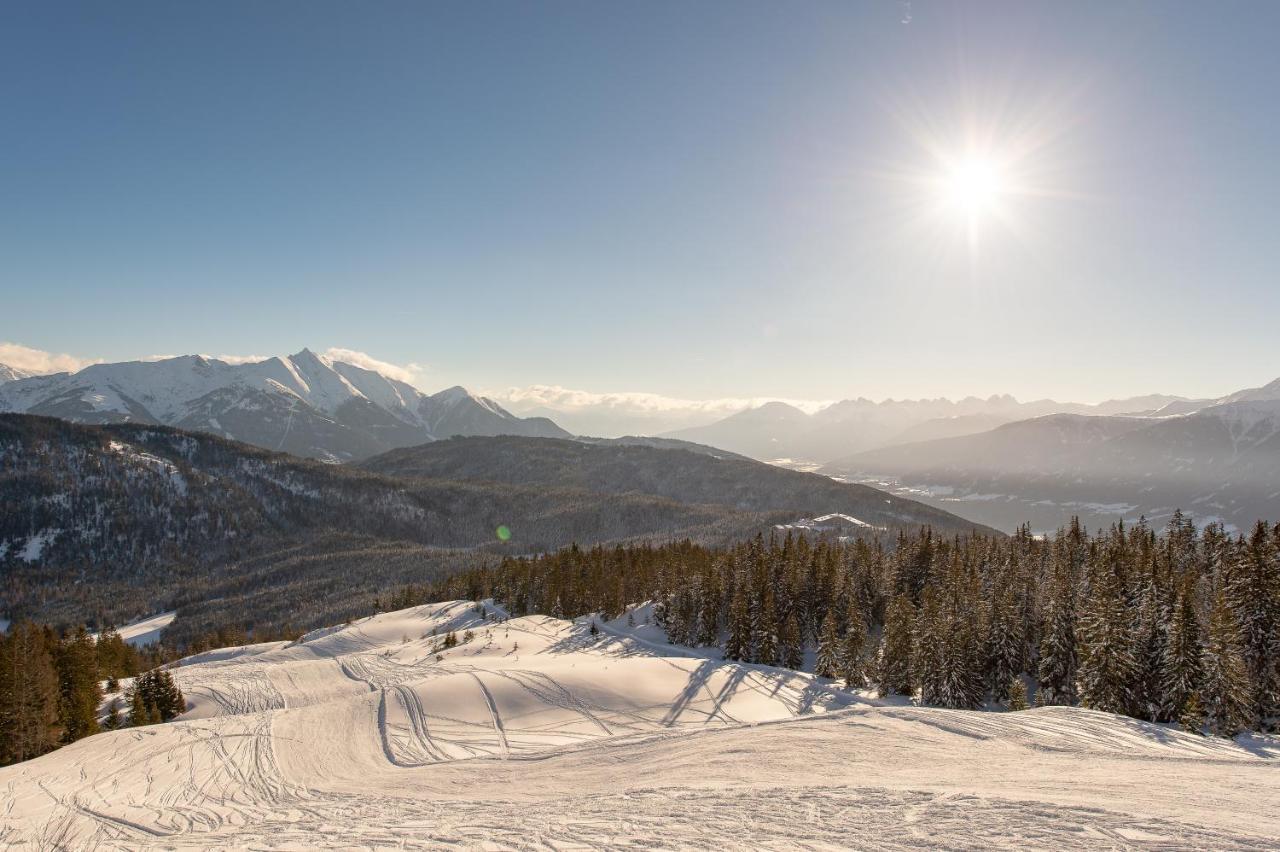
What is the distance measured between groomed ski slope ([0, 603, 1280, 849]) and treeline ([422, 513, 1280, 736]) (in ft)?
28.1

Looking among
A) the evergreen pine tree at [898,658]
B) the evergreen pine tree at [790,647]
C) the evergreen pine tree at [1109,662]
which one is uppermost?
the evergreen pine tree at [1109,662]

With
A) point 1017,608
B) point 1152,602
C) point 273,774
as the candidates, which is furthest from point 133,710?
point 1152,602

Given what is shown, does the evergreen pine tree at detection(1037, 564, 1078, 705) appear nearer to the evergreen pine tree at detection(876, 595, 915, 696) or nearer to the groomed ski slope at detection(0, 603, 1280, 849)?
the evergreen pine tree at detection(876, 595, 915, 696)

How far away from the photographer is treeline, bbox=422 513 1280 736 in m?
45.7

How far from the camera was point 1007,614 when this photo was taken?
59.8 metres

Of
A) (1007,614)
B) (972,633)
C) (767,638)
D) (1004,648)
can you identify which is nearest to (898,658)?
(972,633)

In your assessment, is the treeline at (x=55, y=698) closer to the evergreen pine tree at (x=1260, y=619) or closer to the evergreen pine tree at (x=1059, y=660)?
the evergreen pine tree at (x=1059, y=660)

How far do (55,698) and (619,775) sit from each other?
48.0 meters

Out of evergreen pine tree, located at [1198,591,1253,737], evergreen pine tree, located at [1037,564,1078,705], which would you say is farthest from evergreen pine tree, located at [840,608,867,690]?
evergreen pine tree, located at [1198,591,1253,737]

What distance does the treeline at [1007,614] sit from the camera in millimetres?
45744

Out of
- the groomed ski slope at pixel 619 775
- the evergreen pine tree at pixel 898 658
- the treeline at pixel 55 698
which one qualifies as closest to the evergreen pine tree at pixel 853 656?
the evergreen pine tree at pixel 898 658

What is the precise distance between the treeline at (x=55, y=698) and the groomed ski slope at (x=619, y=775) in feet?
12.1

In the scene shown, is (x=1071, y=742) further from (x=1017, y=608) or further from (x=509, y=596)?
(x=509, y=596)

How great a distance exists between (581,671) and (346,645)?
56.6 meters
